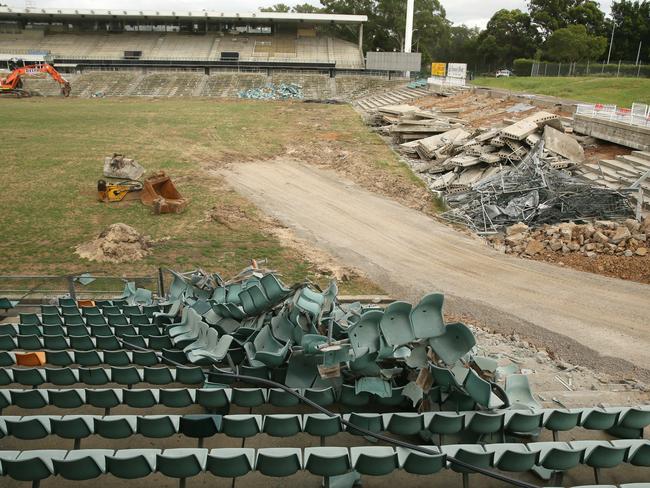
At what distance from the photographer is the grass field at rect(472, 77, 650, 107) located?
3409 cm

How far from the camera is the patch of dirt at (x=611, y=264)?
14.2 meters

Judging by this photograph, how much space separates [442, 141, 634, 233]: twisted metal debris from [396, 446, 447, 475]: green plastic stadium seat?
1356 centimetres

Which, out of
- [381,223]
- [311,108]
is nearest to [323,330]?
[381,223]

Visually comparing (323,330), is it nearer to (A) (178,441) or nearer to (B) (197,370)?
(B) (197,370)

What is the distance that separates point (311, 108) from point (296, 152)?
17840 mm

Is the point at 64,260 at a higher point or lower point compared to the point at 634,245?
lower

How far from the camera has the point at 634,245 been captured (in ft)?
49.4

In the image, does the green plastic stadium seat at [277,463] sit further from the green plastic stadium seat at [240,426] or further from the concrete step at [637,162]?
the concrete step at [637,162]

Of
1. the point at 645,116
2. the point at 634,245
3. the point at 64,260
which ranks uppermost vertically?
the point at 645,116

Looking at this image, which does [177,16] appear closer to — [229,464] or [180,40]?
[180,40]

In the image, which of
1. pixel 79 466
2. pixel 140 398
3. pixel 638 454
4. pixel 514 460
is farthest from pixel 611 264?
pixel 79 466

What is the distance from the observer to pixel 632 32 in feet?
201

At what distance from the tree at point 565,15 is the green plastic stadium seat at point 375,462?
238 feet

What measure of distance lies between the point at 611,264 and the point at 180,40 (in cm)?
6801
